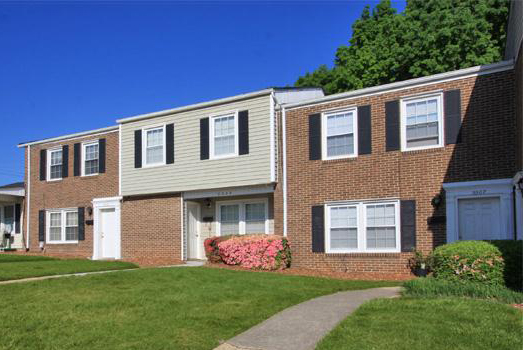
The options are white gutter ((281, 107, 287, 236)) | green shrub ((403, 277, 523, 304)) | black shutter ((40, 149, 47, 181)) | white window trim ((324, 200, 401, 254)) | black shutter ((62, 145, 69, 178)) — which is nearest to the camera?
green shrub ((403, 277, 523, 304))

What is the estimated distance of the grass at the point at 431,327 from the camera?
6.23m

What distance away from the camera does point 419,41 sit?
81.1ft

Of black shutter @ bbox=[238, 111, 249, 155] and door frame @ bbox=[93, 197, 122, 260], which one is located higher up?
black shutter @ bbox=[238, 111, 249, 155]

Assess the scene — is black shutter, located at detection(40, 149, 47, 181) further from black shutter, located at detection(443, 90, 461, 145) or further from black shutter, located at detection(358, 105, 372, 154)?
black shutter, located at detection(443, 90, 461, 145)

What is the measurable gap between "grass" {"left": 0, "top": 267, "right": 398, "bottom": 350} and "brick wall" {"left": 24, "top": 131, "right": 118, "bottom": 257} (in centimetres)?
877

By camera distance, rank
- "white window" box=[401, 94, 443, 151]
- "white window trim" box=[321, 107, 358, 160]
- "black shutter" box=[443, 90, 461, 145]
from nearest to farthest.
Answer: "black shutter" box=[443, 90, 461, 145] → "white window" box=[401, 94, 443, 151] → "white window trim" box=[321, 107, 358, 160]

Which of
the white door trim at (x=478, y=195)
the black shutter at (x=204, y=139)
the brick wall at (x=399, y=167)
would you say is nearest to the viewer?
the white door trim at (x=478, y=195)

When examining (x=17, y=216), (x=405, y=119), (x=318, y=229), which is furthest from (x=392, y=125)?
(x=17, y=216)

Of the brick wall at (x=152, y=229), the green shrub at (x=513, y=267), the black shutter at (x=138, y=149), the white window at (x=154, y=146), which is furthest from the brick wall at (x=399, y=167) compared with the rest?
the black shutter at (x=138, y=149)

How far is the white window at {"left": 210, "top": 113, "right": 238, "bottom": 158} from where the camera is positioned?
17.3 m

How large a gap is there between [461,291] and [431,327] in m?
2.47

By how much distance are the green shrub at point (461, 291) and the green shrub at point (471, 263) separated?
506mm

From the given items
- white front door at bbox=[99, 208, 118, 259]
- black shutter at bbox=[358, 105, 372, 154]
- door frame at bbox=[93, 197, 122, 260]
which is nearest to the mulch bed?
black shutter at bbox=[358, 105, 372, 154]

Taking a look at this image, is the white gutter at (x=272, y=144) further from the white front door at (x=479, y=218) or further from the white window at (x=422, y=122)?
the white front door at (x=479, y=218)
